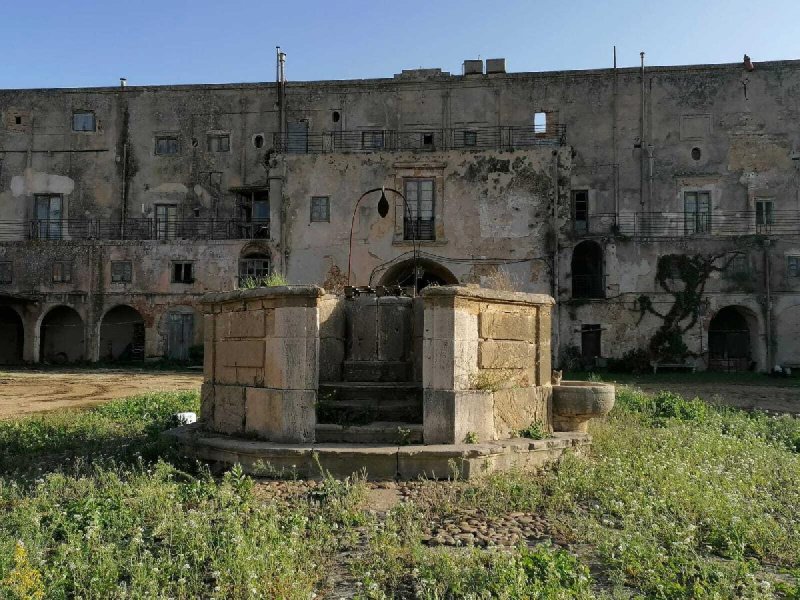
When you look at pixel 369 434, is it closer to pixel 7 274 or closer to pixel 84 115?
pixel 7 274

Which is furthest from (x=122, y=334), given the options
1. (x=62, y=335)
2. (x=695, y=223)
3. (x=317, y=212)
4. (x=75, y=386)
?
(x=695, y=223)

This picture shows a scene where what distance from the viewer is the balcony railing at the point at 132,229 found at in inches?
1210

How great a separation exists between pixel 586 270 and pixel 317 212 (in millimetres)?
12498

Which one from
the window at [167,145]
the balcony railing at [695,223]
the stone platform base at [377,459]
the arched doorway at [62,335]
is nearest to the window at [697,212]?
the balcony railing at [695,223]

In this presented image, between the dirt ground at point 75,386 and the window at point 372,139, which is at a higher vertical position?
the window at point 372,139

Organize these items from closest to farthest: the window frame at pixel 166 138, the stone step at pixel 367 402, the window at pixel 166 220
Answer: the stone step at pixel 367 402, the window at pixel 166 220, the window frame at pixel 166 138

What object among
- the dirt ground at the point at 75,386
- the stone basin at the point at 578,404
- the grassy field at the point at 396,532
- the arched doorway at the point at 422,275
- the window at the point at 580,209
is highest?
the window at the point at 580,209

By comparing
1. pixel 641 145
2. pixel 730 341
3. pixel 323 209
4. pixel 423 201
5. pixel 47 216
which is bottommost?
pixel 730 341

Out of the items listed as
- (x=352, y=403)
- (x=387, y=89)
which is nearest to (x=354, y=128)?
(x=387, y=89)

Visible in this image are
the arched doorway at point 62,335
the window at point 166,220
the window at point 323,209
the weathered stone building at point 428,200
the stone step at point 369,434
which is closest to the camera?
the stone step at point 369,434

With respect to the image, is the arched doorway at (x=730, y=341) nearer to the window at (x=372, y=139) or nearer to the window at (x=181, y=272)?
the window at (x=372, y=139)

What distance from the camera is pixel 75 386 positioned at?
19.0 m

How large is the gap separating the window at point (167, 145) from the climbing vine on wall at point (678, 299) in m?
22.0

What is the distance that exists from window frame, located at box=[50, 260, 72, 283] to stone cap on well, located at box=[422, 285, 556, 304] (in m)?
25.4
